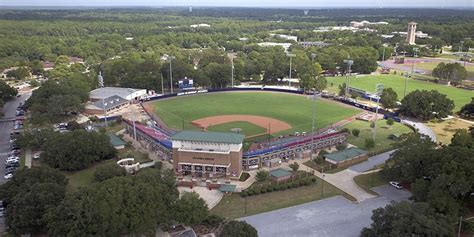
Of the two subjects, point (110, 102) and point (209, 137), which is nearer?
point (209, 137)

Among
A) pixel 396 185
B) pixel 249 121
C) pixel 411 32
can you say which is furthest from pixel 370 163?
pixel 411 32

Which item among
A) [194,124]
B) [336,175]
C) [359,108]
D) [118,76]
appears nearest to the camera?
[336,175]

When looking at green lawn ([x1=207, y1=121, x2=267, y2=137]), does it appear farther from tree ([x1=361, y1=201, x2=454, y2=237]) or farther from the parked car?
tree ([x1=361, y1=201, x2=454, y2=237])

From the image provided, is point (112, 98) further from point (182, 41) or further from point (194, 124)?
point (182, 41)

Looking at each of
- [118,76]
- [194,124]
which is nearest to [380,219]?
[194,124]

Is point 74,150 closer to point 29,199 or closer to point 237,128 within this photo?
point 29,199

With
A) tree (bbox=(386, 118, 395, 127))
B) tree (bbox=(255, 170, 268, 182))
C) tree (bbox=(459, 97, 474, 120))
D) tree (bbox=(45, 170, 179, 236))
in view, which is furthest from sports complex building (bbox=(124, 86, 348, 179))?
tree (bbox=(459, 97, 474, 120))

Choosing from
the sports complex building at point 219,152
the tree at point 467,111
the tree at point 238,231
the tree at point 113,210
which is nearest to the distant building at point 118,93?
the sports complex building at point 219,152

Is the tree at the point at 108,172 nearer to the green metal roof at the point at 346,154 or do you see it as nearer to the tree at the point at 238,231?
the tree at the point at 238,231
